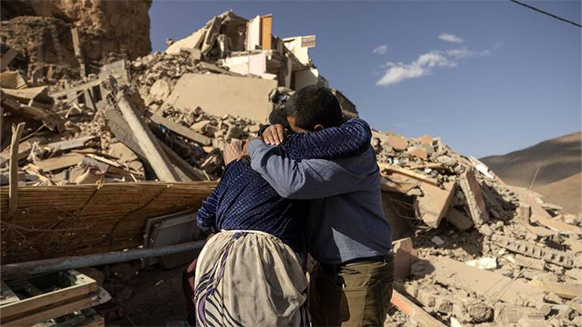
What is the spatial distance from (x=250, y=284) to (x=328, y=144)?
0.60 meters

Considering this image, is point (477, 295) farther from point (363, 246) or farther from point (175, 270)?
point (175, 270)

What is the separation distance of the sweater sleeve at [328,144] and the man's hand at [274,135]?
0.06 m

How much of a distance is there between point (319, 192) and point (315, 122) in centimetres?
34

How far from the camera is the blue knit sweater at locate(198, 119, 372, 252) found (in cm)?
139

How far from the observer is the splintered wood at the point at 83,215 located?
2.53 meters

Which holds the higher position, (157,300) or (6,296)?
(6,296)

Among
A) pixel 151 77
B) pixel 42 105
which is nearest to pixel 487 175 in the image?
pixel 42 105

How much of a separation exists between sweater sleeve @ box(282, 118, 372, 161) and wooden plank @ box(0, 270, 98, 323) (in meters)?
1.89

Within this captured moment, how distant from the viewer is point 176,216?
11.9ft

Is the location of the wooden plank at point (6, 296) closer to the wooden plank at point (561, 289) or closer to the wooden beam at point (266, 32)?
the wooden plank at point (561, 289)

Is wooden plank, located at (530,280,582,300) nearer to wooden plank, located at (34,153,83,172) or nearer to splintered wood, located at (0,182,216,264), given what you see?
splintered wood, located at (0,182,216,264)

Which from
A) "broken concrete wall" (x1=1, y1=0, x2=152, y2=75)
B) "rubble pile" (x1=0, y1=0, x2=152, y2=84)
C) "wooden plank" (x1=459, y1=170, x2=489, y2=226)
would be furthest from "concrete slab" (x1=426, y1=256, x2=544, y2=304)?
"broken concrete wall" (x1=1, y1=0, x2=152, y2=75)

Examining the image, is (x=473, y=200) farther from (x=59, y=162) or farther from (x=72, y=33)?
(x=72, y=33)

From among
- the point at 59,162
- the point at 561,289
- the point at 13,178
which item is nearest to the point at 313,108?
the point at 13,178
